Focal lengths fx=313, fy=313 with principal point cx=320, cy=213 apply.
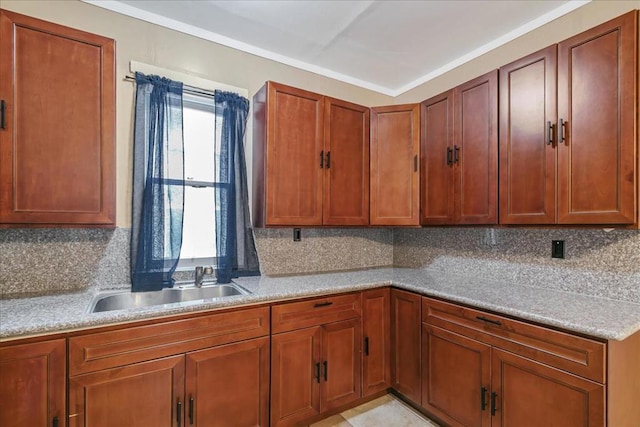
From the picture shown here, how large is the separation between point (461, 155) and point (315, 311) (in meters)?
1.49

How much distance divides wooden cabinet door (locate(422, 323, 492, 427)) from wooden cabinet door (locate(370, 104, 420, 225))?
911mm

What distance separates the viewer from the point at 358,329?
224cm

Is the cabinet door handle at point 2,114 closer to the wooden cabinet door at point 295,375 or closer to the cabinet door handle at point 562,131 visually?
the wooden cabinet door at point 295,375

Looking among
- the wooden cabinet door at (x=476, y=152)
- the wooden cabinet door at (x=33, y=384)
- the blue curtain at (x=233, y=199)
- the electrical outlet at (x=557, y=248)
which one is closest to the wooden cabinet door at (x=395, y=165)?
the wooden cabinet door at (x=476, y=152)

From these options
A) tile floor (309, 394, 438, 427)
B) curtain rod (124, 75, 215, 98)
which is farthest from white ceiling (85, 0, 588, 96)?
tile floor (309, 394, 438, 427)

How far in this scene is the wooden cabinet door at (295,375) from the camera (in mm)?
1892

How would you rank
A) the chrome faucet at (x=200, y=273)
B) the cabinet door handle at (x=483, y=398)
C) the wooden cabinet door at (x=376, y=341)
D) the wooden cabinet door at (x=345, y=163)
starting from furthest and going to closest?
Result: 1. the wooden cabinet door at (x=345, y=163)
2. the wooden cabinet door at (x=376, y=341)
3. the chrome faucet at (x=200, y=273)
4. the cabinet door handle at (x=483, y=398)

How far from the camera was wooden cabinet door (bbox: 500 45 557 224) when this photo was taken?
1771mm

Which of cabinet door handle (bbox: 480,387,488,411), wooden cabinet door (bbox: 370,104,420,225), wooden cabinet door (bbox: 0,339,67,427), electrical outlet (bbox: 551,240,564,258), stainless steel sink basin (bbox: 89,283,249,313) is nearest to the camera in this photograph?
wooden cabinet door (bbox: 0,339,67,427)

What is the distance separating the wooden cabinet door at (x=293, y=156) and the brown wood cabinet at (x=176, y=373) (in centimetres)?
76

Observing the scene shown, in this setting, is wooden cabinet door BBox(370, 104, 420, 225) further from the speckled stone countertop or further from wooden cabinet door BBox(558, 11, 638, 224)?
wooden cabinet door BBox(558, 11, 638, 224)

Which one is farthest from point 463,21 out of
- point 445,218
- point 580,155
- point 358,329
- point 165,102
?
point 358,329

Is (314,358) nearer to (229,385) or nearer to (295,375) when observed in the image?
(295,375)

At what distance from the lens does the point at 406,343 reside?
227 cm
